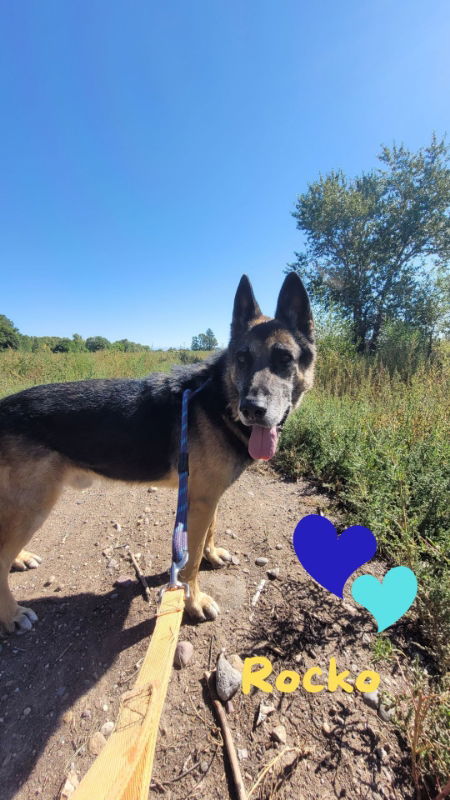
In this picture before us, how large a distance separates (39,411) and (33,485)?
0.55 metres

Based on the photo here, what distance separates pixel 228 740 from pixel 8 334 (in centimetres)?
7295

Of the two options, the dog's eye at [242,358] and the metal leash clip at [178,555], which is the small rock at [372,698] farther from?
the dog's eye at [242,358]

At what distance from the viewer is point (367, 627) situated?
83.4 inches

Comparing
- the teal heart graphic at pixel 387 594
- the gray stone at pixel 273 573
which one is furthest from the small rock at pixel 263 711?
the gray stone at pixel 273 573

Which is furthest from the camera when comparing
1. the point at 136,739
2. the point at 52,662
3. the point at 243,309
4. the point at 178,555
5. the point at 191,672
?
the point at 243,309

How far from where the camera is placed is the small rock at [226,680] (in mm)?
1751

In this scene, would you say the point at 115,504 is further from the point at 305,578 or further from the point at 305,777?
the point at 305,777

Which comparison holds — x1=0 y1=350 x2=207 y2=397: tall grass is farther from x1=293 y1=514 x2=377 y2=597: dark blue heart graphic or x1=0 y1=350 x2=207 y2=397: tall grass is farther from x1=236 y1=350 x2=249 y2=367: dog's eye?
x1=293 y1=514 x2=377 y2=597: dark blue heart graphic

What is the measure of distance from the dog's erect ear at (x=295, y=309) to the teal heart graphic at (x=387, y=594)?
195 centimetres

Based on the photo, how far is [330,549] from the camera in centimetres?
198

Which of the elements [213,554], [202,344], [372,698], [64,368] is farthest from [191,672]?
[202,344]

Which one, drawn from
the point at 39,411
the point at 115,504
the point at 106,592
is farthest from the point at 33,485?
the point at 115,504

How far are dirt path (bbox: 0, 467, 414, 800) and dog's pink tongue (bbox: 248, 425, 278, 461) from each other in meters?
1.20

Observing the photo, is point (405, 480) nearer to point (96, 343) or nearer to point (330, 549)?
point (330, 549)
